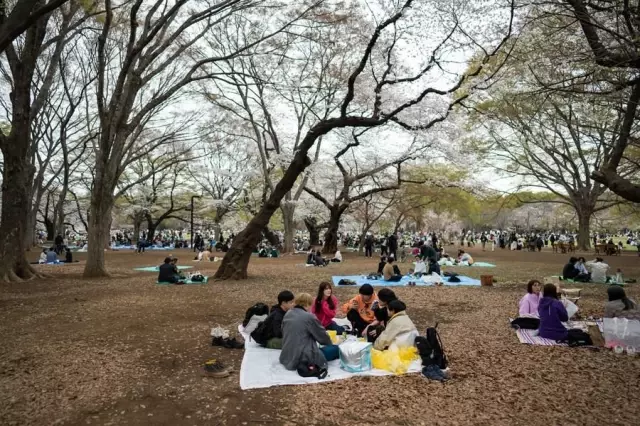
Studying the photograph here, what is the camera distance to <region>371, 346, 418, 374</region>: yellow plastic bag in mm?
4752

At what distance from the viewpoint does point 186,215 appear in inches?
1797

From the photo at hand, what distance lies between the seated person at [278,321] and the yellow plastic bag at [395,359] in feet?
4.05

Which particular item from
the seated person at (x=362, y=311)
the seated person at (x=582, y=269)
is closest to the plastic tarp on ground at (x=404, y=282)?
the seated person at (x=582, y=269)

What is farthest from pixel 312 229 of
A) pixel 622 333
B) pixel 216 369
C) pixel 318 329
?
pixel 216 369

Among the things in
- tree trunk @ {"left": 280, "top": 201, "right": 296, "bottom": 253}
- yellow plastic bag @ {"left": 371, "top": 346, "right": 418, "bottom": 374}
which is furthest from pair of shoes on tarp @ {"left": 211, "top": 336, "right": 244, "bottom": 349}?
tree trunk @ {"left": 280, "top": 201, "right": 296, "bottom": 253}

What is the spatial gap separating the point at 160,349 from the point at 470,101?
20.3m

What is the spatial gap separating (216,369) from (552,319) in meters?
4.51

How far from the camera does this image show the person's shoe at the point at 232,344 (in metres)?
5.69

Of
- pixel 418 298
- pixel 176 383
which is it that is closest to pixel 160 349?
pixel 176 383

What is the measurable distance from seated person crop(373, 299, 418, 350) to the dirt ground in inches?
21.2

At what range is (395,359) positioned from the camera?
189 inches

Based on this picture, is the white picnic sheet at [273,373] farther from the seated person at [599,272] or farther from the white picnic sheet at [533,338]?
the seated person at [599,272]

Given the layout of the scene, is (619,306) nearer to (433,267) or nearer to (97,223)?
(433,267)

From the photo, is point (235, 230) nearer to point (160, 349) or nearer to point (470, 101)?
point (470, 101)
